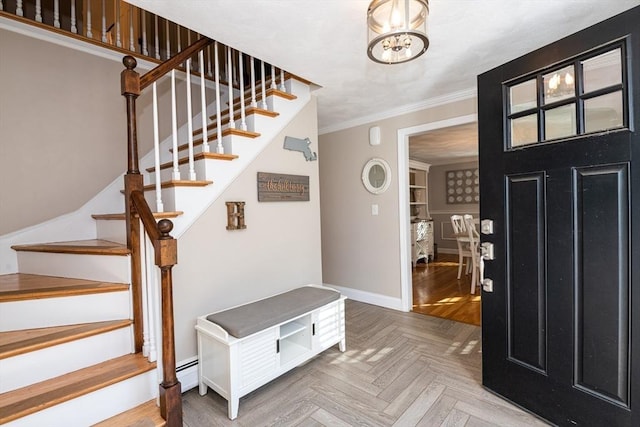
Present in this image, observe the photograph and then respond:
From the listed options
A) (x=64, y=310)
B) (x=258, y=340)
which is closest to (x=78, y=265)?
(x=64, y=310)

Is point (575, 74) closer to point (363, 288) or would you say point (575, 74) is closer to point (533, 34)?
point (533, 34)

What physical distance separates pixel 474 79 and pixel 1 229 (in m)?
3.98

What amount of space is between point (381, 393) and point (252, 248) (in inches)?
55.8

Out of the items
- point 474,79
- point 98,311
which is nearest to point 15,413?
point 98,311

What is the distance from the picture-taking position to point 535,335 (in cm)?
162

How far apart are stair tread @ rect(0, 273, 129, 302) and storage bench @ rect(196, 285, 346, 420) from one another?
61 centimetres

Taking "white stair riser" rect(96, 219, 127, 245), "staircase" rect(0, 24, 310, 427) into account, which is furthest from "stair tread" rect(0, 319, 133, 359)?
"white stair riser" rect(96, 219, 127, 245)

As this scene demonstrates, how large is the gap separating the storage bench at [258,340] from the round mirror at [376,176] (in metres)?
1.62

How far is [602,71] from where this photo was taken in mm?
1388

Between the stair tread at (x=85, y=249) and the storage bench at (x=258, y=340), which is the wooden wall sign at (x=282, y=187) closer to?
the storage bench at (x=258, y=340)

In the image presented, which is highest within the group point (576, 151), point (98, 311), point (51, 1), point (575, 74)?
point (51, 1)

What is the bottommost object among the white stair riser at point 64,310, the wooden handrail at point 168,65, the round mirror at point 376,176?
the white stair riser at point 64,310

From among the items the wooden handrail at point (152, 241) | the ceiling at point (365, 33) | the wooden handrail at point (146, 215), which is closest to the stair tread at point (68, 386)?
the wooden handrail at point (152, 241)

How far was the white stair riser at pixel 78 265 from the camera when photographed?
1.69m
